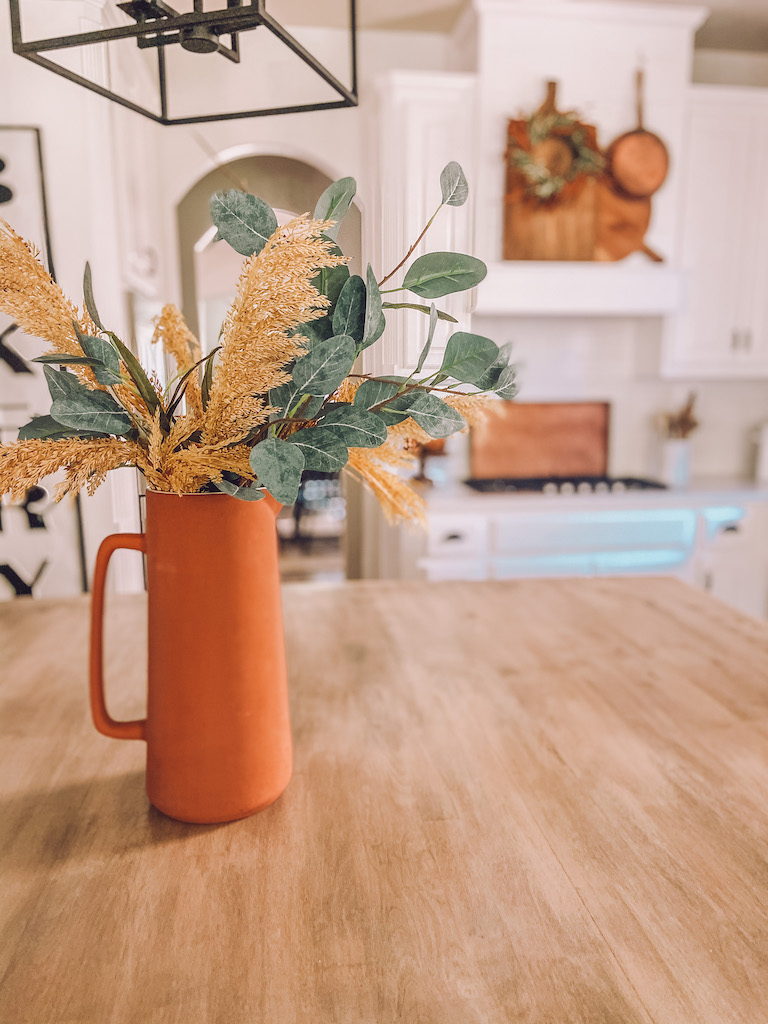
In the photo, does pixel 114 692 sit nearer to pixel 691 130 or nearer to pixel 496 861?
pixel 496 861

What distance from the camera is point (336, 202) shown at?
1.86 ft

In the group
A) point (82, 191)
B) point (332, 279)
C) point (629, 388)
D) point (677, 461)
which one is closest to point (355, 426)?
point (332, 279)

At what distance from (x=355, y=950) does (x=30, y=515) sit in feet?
6.59

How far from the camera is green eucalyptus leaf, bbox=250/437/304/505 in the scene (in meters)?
0.47

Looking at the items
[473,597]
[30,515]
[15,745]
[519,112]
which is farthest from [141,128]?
[15,745]

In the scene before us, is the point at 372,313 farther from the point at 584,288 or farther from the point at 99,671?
the point at 584,288

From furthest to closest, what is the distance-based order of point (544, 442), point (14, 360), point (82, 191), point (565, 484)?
point (544, 442)
point (565, 484)
point (14, 360)
point (82, 191)

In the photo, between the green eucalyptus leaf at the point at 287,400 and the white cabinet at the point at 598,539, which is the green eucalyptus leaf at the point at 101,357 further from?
the white cabinet at the point at 598,539

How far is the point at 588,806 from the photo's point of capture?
26.4 inches

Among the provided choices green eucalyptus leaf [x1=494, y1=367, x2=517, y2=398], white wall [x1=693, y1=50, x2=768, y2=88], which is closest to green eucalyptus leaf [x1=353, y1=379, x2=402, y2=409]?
green eucalyptus leaf [x1=494, y1=367, x2=517, y2=398]

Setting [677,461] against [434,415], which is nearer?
[434,415]

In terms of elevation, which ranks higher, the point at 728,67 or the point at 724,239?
the point at 728,67

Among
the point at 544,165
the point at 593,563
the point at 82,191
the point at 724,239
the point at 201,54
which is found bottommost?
the point at 593,563

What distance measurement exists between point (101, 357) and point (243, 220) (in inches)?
6.0
